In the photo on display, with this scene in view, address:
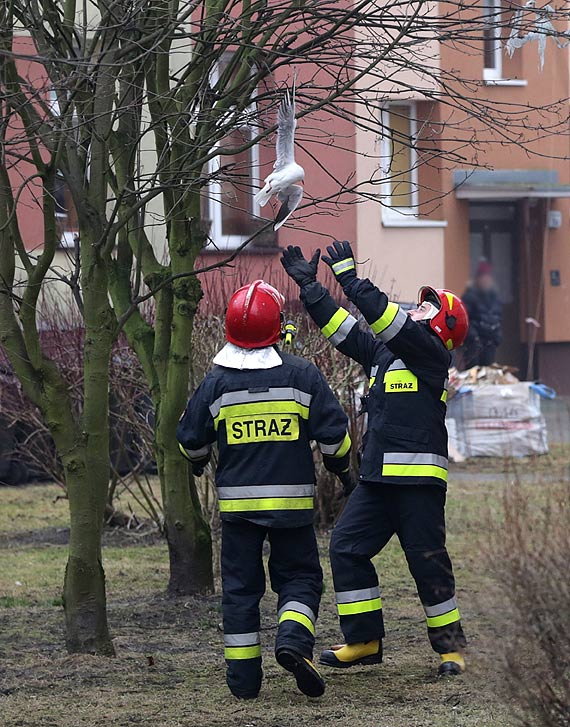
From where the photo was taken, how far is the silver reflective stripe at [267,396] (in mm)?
5402

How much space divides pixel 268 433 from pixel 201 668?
1259mm

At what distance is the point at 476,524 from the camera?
3.96 metres

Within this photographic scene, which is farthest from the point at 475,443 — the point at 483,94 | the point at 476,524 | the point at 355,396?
the point at 476,524

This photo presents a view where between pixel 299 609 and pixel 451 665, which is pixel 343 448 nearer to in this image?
pixel 299 609

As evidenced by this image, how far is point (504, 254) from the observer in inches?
884

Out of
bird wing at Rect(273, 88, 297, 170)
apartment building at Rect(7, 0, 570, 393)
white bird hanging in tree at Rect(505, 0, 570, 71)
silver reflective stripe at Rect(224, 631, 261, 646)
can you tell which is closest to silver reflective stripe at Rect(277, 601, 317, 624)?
silver reflective stripe at Rect(224, 631, 261, 646)

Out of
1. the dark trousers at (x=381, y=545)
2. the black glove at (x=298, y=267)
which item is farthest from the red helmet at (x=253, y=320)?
the dark trousers at (x=381, y=545)

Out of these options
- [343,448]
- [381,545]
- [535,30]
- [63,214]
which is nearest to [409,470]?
[343,448]

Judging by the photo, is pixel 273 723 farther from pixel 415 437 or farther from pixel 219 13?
pixel 219 13

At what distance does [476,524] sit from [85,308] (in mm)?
2513

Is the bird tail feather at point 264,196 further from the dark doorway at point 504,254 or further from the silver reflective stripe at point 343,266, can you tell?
the dark doorway at point 504,254

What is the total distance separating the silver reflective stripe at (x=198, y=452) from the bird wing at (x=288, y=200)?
3.36 feet

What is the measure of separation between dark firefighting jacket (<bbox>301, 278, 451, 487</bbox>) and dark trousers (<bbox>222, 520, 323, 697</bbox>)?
522 millimetres

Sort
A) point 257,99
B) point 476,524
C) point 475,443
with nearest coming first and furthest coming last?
point 476,524, point 257,99, point 475,443
